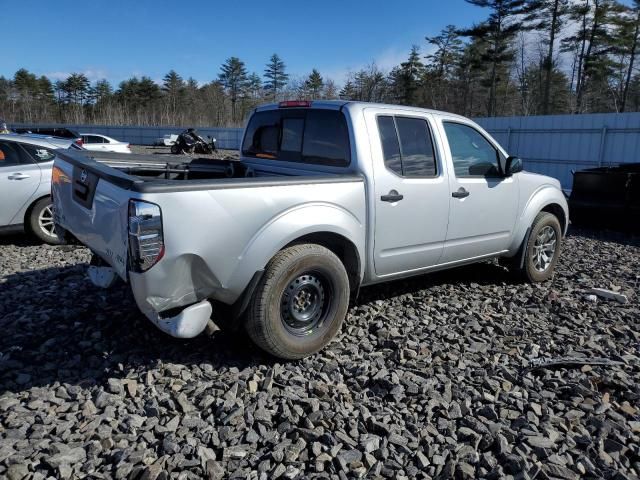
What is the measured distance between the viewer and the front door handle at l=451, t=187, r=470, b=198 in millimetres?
4559

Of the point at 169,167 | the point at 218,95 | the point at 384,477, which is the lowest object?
the point at 384,477

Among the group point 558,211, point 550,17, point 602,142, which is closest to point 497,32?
point 550,17

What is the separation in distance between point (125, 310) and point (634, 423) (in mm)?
3872

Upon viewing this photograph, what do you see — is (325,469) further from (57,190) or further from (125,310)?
(57,190)

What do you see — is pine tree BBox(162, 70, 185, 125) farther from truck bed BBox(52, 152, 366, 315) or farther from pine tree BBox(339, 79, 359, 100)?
truck bed BBox(52, 152, 366, 315)

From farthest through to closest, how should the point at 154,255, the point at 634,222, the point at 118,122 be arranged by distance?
the point at 118,122 < the point at 634,222 < the point at 154,255

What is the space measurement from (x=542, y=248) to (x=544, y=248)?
0.06m

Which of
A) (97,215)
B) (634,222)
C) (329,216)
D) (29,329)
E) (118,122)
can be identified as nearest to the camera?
(97,215)

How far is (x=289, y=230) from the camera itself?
341cm

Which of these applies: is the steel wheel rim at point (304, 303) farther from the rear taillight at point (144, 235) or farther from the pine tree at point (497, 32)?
the pine tree at point (497, 32)

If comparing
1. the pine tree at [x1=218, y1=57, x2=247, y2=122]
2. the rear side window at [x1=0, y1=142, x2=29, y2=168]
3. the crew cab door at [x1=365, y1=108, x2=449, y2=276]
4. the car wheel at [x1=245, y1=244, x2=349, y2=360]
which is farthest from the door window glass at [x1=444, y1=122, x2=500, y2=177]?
the pine tree at [x1=218, y1=57, x2=247, y2=122]

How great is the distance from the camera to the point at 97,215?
10.8 ft

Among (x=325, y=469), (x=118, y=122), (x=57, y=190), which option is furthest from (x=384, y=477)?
(x=118, y=122)

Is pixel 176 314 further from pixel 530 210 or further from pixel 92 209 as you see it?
pixel 530 210
